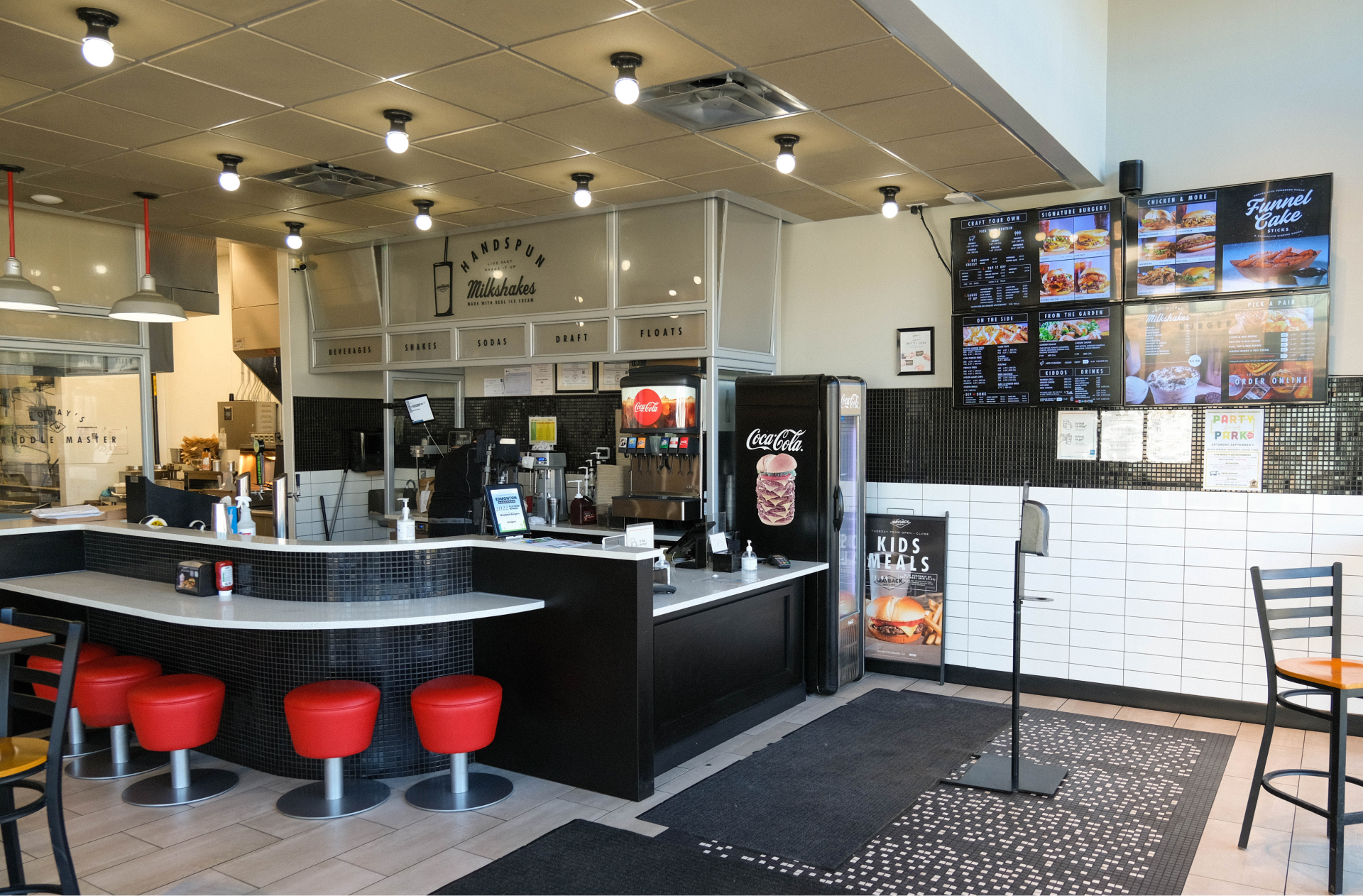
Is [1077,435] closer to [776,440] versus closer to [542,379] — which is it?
[776,440]

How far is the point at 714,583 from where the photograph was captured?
4633 mm

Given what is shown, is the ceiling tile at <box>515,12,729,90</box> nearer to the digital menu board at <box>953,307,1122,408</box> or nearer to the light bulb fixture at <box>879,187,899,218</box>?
the light bulb fixture at <box>879,187,899,218</box>

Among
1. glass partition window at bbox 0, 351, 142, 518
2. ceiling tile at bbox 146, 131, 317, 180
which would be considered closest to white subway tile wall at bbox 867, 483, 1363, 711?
ceiling tile at bbox 146, 131, 317, 180

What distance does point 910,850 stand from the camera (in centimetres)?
340

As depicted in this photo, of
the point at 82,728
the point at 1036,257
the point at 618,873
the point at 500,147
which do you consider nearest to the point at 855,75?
the point at 500,147

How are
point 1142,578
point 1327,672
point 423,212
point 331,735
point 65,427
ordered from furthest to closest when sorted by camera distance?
point 65,427 → point 423,212 → point 1142,578 → point 331,735 → point 1327,672

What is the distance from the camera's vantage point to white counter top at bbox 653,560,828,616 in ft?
13.5

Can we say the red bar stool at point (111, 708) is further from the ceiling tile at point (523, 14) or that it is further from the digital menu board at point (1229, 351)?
the digital menu board at point (1229, 351)

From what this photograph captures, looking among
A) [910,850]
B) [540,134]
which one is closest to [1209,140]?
[540,134]

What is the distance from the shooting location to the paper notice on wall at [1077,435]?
5266 millimetres

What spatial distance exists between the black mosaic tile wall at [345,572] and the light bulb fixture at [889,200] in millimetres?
3010

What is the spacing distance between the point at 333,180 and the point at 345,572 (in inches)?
93.0

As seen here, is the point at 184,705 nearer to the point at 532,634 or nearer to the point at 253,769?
the point at 253,769

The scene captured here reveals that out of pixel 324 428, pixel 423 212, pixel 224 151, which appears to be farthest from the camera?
pixel 324 428
